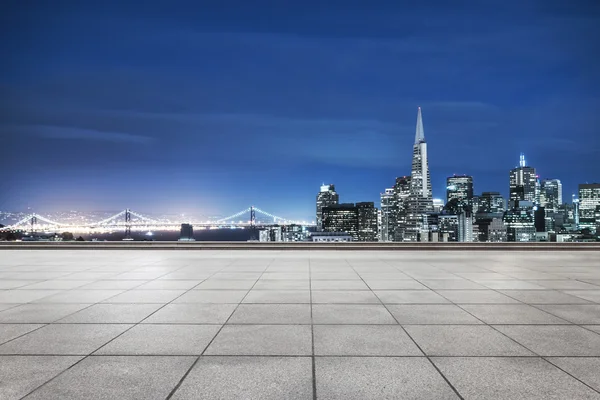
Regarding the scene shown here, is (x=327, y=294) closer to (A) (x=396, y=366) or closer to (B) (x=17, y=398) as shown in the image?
(A) (x=396, y=366)

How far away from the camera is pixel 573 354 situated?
5453 mm

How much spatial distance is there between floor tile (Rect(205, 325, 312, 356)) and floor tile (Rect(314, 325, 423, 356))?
0.21m

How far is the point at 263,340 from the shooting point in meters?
6.00

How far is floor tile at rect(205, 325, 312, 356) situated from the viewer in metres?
5.52

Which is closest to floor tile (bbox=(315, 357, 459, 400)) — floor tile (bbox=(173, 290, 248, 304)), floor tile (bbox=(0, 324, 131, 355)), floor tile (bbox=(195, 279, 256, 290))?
floor tile (bbox=(0, 324, 131, 355))

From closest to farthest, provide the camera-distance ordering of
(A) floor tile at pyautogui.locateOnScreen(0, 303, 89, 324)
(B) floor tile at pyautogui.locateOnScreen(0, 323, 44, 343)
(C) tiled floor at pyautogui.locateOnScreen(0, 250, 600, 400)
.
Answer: (C) tiled floor at pyautogui.locateOnScreen(0, 250, 600, 400)
(B) floor tile at pyautogui.locateOnScreen(0, 323, 44, 343)
(A) floor tile at pyautogui.locateOnScreen(0, 303, 89, 324)

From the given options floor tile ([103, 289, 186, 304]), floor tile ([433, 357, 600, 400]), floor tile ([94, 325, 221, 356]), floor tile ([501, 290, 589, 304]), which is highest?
floor tile ([103, 289, 186, 304])

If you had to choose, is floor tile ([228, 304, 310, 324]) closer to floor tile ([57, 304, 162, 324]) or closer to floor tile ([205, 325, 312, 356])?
floor tile ([205, 325, 312, 356])

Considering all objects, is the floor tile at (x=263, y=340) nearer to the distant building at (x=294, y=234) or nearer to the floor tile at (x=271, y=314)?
the floor tile at (x=271, y=314)

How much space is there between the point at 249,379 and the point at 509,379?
2.88 metres

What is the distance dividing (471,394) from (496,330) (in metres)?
2.68

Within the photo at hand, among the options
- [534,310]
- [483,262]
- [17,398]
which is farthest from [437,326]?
[483,262]

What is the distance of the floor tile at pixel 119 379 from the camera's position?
13.9 feet

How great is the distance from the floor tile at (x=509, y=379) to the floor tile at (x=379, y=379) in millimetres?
219
